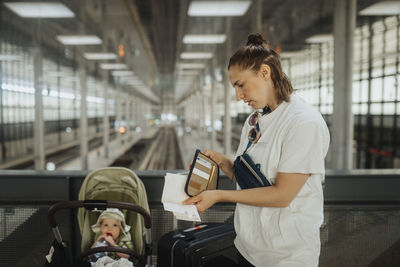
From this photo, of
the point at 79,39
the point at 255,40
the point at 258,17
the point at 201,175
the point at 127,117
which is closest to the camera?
the point at 255,40

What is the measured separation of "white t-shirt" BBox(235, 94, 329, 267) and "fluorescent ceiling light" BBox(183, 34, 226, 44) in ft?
34.1

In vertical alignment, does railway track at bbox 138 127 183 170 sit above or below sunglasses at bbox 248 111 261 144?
below

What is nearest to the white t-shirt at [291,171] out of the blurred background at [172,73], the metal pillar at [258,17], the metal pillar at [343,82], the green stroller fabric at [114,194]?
the green stroller fabric at [114,194]

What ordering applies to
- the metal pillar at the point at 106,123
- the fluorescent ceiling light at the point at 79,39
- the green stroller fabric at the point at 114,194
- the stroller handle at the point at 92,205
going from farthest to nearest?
the metal pillar at the point at 106,123
the fluorescent ceiling light at the point at 79,39
the green stroller fabric at the point at 114,194
the stroller handle at the point at 92,205

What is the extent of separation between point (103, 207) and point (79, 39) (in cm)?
1100

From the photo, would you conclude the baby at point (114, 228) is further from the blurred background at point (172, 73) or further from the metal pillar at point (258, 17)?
the metal pillar at point (258, 17)

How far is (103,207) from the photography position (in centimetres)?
192

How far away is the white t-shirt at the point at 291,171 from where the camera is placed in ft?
3.36

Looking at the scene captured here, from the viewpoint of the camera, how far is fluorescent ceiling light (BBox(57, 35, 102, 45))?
11228 mm

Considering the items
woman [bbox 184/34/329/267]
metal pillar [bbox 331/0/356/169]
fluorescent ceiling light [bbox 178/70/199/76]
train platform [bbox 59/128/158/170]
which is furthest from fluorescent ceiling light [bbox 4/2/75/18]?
woman [bbox 184/34/329/267]

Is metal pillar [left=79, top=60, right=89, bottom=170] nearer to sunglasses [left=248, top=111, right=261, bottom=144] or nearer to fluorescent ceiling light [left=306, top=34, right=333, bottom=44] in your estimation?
fluorescent ceiling light [left=306, top=34, right=333, bottom=44]

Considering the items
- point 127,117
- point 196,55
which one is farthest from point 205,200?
point 127,117

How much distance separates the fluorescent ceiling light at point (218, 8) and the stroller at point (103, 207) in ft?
23.1

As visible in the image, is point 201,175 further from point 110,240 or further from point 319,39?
point 319,39
